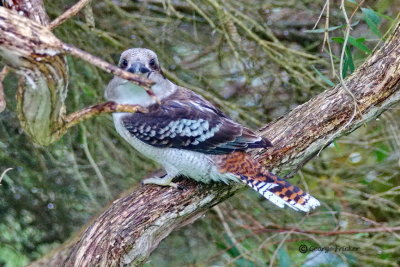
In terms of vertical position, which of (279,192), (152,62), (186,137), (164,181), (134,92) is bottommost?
(279,192)

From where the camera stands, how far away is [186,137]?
3369mm

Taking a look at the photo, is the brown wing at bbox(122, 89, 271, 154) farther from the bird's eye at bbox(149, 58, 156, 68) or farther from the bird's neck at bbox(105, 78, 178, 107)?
the bird's eye at bbox(149, 58, 156, 68)

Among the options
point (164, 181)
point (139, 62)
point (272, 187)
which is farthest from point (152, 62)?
point (272, 187)

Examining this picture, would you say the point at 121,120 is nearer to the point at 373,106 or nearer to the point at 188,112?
the point at 188,112

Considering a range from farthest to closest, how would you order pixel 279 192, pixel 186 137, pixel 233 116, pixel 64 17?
pixel 233 116 → pixel 186 137 → pixel 279 192 → pixel 64 17

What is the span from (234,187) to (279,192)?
1.04 ft

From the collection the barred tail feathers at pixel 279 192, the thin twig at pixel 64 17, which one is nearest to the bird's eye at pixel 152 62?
the barred tail feathers at pixel 279 192

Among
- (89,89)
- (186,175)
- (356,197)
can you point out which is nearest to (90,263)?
(186,175)

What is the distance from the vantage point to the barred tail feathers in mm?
3205

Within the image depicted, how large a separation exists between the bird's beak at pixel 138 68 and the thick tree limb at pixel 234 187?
58 cm

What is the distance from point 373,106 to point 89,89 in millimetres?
2109

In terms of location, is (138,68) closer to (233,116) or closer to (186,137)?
(186,137)

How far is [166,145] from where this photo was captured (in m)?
3.40

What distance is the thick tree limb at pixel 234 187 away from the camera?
9.92ft
